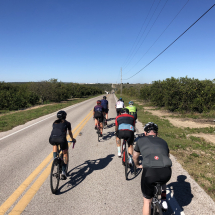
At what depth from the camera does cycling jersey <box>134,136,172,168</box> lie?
2320mm

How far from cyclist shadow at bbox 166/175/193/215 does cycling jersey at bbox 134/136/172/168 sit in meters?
1.43

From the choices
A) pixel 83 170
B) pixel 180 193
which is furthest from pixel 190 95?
pixel 83 170

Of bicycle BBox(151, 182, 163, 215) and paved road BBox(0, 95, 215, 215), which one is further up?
bicycle BBox(151, 182, 163, 215)

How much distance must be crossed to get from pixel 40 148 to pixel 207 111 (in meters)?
14.3

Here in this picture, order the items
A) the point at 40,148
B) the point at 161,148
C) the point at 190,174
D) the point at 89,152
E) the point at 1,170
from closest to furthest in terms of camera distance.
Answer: the point at 161,148 → the point at 190,174 → the point at 1,170 → the point at 89,152 → the point at 40,148

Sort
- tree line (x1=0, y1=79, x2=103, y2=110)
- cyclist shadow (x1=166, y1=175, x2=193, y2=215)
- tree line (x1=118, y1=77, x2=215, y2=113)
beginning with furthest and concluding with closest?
tree line (x1=0, y1=79, x2=103, y2=110), tree line (x1=118, y1=77, x2=215, y2=113), cyclist shadow (x1=166, y1=175, x2=193, y2=215)

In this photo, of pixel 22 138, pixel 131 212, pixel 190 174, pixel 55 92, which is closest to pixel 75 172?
pixel 131 212

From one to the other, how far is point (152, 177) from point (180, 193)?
178 centimetres

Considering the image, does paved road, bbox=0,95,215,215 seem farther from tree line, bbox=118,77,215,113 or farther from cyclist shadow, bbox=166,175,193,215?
tree line, bbox=118,77,215,113

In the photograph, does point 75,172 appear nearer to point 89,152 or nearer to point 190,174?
point 89,152

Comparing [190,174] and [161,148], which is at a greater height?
[161,148]

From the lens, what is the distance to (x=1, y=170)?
470 centimetres

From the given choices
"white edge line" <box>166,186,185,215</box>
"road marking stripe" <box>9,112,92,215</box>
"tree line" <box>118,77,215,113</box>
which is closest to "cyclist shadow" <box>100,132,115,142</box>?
"road marking stripe" <box>9,112,92,215</box>

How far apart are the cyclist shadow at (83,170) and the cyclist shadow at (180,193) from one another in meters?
2.02
